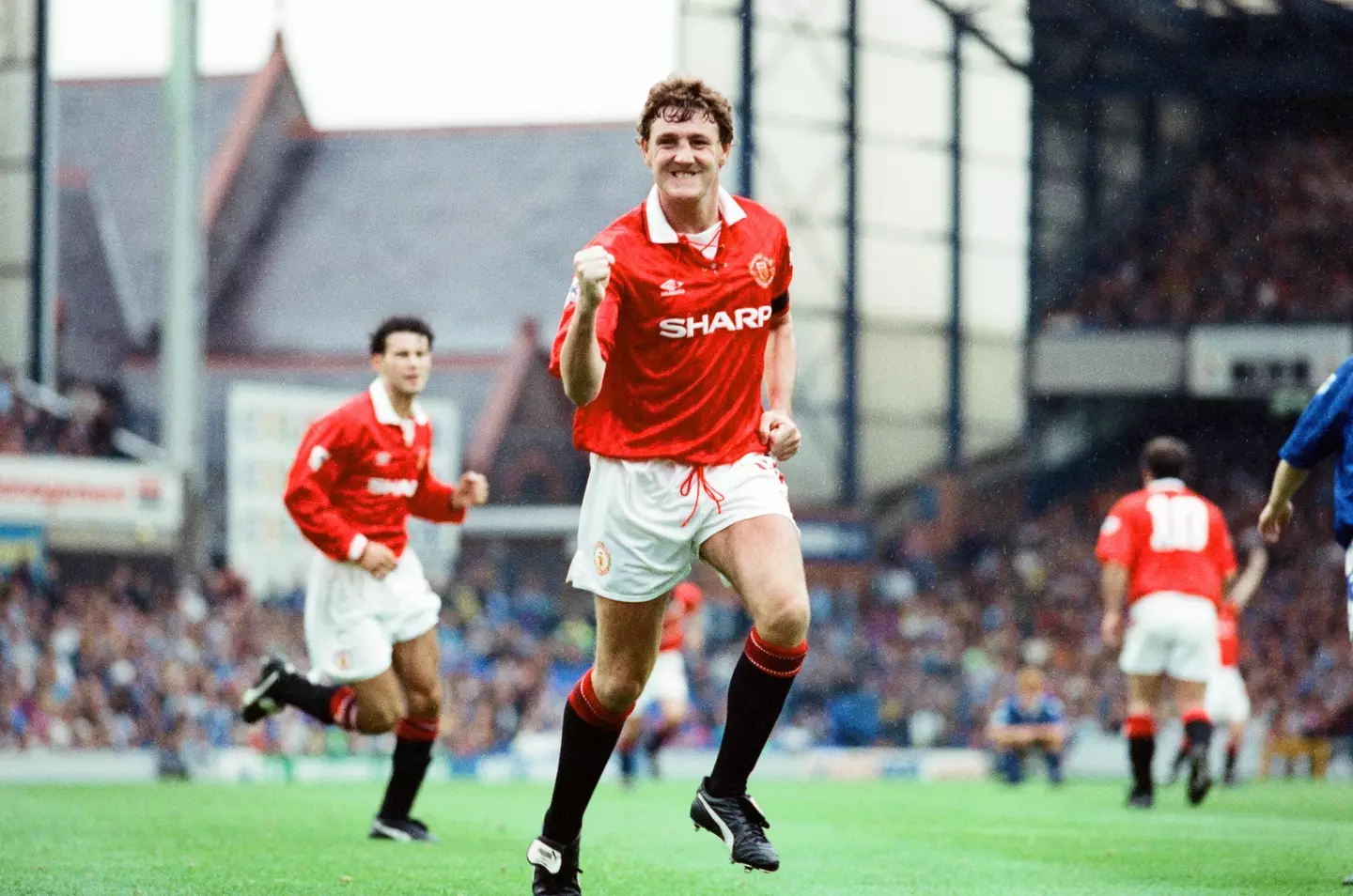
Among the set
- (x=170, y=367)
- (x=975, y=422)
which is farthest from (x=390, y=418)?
(x=975, y=422)

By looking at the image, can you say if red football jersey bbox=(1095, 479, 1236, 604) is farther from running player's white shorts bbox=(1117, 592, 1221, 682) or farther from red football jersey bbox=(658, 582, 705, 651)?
red football jersey bbox=(658, 582, 705, 651)

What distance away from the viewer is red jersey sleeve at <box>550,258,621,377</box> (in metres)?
5.97

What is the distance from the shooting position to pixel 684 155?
623 cm

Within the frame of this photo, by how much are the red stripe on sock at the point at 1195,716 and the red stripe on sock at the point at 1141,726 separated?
0.67 feet

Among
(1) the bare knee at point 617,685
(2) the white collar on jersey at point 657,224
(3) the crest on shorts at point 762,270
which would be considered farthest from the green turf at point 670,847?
(2) the white collar on jersey at point 657,224

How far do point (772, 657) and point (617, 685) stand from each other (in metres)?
0.50

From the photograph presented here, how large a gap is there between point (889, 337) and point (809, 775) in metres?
13.8

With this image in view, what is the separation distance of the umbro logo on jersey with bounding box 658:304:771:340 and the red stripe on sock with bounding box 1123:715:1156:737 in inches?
270

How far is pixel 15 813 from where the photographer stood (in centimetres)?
1181

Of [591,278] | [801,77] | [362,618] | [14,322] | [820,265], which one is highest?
[801,77]

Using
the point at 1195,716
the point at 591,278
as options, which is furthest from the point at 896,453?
the point at 591,278

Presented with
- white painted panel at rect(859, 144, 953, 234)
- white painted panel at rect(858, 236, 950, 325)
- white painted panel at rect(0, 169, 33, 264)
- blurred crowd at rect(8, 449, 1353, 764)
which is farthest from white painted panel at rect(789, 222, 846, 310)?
white painted panel at rect(0, 169, 33, 264)

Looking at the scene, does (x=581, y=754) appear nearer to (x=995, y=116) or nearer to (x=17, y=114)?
(x=17, y=114)

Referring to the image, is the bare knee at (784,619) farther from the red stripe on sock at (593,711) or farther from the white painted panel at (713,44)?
the white painted panel at (713,44)
